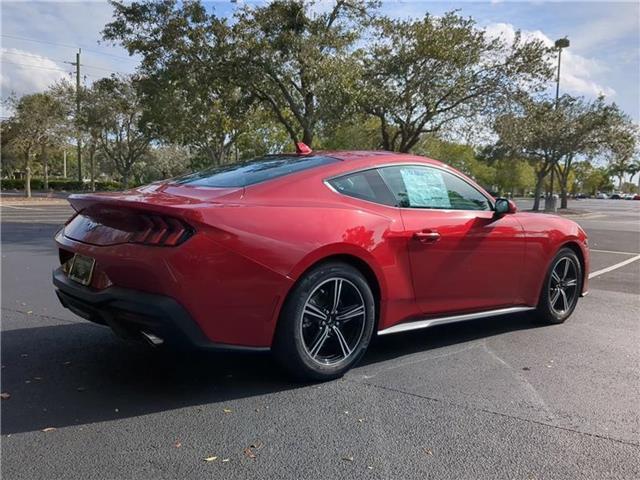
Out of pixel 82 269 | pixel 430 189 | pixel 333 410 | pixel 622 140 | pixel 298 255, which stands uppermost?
pixel 622 140

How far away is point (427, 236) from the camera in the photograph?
4074mm

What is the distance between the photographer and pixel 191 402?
10.9ft

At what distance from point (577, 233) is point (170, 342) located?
412 centimetres

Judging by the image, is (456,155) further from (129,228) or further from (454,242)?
(129,228)

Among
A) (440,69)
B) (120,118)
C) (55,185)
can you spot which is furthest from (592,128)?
(55,185)

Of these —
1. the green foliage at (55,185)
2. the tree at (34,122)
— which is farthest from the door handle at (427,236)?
the green foliage at (55,185)

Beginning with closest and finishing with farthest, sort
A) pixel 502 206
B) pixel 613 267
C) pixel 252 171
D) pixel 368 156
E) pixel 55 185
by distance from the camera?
pixel 252 171 < pixel 368 156 < pixel 502 206 < pixel 613 267 < pixel 55 185

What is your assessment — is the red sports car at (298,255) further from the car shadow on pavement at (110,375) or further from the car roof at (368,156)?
the car shadow on pavement at (110,375)

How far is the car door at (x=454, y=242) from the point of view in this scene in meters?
4.11

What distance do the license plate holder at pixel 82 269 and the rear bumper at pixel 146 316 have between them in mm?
69

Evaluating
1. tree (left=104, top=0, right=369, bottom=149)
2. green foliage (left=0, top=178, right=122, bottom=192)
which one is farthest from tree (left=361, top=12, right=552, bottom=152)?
green foliage (left=0, top=178, right=122, bottom=192)

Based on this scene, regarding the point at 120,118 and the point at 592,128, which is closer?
the point at 592,128

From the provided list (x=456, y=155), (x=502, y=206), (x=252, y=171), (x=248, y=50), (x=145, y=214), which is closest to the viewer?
(x=145, y=214)

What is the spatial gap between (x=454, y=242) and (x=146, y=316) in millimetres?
2349
